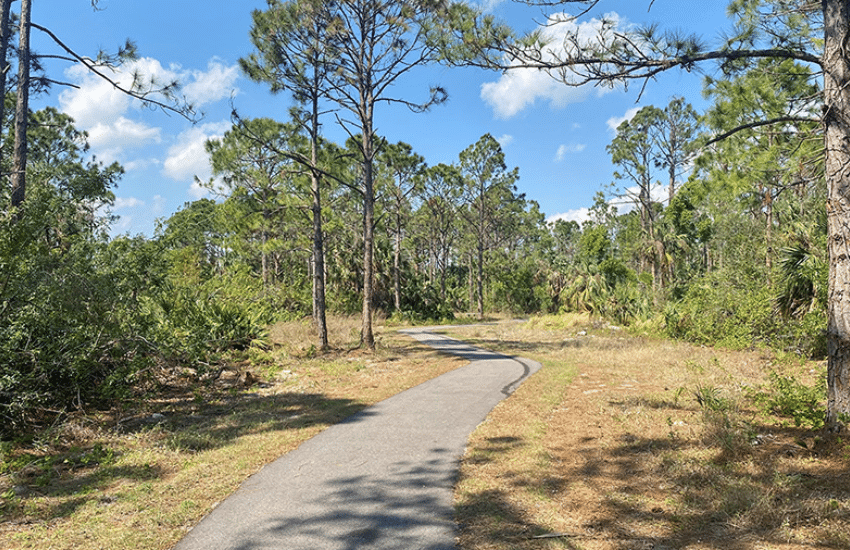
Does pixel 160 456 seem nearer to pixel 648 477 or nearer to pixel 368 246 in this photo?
pixel 648 477

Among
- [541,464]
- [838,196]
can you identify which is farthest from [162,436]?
[838,196]

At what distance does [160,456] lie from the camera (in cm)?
570

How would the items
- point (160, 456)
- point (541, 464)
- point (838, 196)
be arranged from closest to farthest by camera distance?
1. point (838, 196)
2. point (541, 464)
3. point (160, 456)

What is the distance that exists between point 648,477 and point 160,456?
5317mm

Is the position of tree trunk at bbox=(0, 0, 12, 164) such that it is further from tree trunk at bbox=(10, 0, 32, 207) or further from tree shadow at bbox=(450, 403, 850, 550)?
tree shadow at bbox=(450, 403, 850, 550)

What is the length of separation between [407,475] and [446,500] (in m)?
0.74

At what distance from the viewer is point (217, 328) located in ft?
39.8

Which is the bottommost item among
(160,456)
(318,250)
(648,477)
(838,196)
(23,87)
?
A: (648,477)

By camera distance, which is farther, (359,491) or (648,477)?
(648,477)

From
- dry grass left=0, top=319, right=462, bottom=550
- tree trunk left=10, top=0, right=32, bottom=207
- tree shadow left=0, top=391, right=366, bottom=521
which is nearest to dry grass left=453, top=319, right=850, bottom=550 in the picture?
dry grass left=0, top=319, right=462, bottom=550

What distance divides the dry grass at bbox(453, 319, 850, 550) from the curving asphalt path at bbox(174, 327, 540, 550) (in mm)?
274

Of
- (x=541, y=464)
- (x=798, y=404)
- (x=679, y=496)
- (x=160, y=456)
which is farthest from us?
(x=798, y=404)

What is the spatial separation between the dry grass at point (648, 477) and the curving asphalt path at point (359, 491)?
27 cm

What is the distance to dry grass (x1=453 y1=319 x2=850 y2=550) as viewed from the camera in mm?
3572
